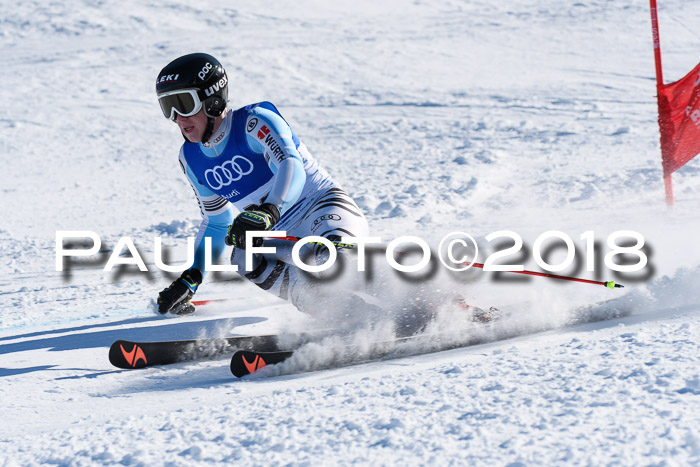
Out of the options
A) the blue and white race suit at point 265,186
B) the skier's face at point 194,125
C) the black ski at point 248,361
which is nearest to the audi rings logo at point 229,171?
the blue and white race suit at point 265,186

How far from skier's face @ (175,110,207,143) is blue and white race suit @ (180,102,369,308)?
0.28 feet

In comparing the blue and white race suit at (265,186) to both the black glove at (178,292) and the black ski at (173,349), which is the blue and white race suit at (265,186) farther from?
the black ski at (173,349)

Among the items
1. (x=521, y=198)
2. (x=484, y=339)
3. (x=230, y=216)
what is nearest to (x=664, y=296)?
(x=484, y=339)

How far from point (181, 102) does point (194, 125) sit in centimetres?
17

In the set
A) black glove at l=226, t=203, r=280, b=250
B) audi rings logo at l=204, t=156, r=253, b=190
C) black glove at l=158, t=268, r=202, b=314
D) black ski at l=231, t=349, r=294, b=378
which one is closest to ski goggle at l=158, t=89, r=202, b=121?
audi rings logo at l=204, t=156, r=253, b=190

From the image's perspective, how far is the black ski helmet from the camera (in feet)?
12.7

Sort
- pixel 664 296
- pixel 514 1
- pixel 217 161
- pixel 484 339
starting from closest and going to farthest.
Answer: pixel 484 339 < pixel 664 296 < pixel 217 161 < pixel 514 1

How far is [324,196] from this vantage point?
4.35m

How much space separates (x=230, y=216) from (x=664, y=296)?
2364mm

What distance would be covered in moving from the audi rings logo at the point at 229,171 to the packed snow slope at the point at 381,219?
0.86 m

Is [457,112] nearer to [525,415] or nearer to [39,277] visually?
[39,277]

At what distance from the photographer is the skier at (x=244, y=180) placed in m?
3.89

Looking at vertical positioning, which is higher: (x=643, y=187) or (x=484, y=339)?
(x=643, y=187)

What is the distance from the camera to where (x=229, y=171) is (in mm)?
4180
